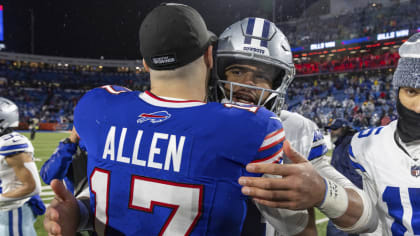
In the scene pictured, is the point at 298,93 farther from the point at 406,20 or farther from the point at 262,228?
the point at 262,228

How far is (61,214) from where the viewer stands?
118 centimetres

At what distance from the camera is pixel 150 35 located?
126 cm

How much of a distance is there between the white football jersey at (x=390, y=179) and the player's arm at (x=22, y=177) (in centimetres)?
301

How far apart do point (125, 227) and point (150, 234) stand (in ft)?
0.34

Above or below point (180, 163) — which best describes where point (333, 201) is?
below

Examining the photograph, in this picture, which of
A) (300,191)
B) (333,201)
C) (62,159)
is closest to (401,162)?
(333,201)

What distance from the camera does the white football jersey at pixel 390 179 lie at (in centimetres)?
202

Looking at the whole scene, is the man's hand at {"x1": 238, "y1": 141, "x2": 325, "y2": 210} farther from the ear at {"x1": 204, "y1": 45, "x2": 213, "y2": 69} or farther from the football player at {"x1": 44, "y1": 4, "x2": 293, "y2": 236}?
the ear at {"x1": 204, "y1": 45, "x2": 213, "y2": 69}

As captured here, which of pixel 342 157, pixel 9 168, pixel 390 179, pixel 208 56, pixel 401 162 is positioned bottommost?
pixel 342 157

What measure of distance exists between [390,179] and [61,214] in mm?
1948

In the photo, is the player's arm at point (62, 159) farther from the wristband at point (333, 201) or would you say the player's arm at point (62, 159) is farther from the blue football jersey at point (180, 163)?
the wristband at point (333, 201)

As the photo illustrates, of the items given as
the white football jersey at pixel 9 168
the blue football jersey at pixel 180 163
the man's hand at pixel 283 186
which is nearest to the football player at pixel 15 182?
the white football jersey at pixel 9 168

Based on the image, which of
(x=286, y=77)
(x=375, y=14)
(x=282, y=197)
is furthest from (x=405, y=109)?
(x=375, y=14)

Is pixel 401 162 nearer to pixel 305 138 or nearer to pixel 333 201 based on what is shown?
pixel 305 138
